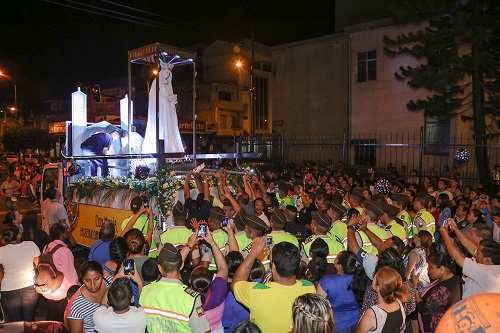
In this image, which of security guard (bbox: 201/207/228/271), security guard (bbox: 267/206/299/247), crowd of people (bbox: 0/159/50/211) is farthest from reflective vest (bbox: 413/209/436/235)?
crowd of people (bbox: 0/159/50/211)

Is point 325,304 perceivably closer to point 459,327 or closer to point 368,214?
point 459,327

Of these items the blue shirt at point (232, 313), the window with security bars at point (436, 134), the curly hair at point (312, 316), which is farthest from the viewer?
the window with security bars at point (436, 134)

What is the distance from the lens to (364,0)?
25.6 meters

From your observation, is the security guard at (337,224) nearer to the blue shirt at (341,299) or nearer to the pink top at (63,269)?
the blue shirt at (341,299)

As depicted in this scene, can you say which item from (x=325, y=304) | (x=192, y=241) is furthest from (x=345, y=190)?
(x=325, y=304)

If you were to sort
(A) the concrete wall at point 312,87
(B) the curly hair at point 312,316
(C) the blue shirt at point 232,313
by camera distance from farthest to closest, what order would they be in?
1. (A) the concrete wall at point 312,87
2. (C) the blue shirt at point 232,313
3. (B) the curly hair at point 312,316

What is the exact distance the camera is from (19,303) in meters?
5.21

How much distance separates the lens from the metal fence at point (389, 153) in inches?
700

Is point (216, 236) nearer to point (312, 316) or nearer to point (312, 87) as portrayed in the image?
point (312, 316)

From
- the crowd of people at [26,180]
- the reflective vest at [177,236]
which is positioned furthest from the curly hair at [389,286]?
the crowd of people at [26,180]

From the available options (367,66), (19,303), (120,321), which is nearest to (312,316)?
(120,321)

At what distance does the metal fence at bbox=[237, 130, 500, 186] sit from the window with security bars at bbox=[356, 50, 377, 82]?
3.02 meters

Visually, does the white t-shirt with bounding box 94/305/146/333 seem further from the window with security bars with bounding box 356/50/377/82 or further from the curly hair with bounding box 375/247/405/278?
the window with security bars with bounding box 356/50/377/82

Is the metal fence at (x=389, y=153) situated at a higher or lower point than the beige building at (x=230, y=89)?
lower
